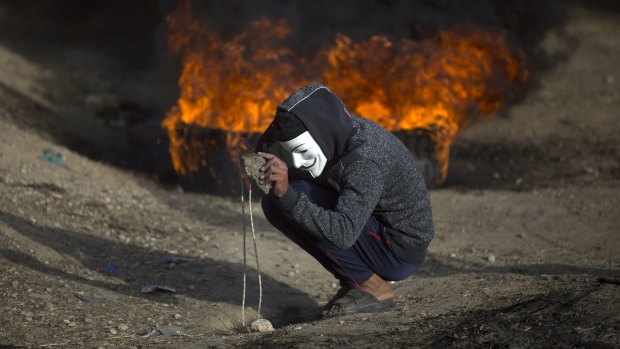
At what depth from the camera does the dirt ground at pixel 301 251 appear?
14.2 feet

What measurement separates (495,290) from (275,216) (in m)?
1.35

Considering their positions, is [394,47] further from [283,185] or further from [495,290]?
[283,185]

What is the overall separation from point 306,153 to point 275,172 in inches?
11.0

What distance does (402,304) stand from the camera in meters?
5.09

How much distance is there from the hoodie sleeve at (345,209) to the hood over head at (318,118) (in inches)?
6.3

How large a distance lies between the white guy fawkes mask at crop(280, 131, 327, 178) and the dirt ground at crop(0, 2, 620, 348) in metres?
0.84

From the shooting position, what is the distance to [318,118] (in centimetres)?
425

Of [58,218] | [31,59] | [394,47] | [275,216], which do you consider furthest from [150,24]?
[275,216]

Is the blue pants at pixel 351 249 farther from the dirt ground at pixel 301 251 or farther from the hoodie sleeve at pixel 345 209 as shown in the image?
the hoodie sleeve at pixel 345 209

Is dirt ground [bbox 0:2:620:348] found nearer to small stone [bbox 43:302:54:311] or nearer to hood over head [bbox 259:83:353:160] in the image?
small stone [bbox 43:302:54:311]

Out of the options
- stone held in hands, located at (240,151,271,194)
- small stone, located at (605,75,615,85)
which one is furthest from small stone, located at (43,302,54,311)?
small stone, located at (605,75,615,85)

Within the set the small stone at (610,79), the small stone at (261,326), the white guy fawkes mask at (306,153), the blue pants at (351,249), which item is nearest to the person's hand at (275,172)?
the white guy fawkes mask at (306,153)

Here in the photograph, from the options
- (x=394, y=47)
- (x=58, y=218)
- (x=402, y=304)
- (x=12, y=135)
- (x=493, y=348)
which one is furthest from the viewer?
(x=394, y=47)

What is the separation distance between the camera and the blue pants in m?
4.71
